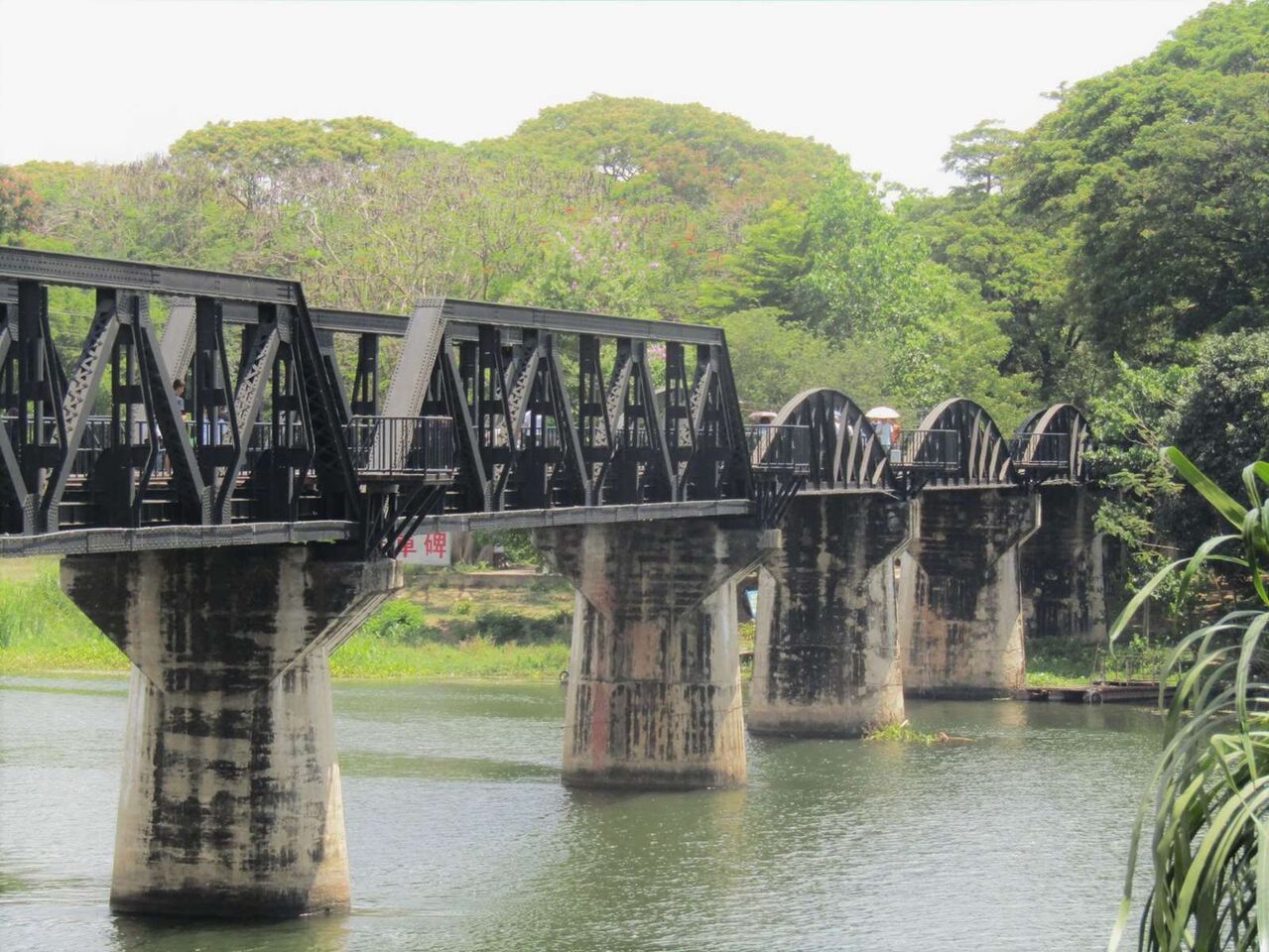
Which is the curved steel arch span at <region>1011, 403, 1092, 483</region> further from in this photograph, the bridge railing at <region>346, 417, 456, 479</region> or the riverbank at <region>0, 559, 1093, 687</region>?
the bridge railing at <region>346, 417, 456, 479</region>

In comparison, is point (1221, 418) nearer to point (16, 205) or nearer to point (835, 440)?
point (835, 440)

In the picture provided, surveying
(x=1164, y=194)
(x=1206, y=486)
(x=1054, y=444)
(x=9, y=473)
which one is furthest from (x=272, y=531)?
(x=1054, y=444)

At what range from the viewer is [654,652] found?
5116 cm

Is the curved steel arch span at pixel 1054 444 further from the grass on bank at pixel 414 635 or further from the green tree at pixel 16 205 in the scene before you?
the green tree at pixel 16 205

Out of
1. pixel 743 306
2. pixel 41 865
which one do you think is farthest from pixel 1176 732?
pixel 743 306

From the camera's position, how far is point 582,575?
169 feet

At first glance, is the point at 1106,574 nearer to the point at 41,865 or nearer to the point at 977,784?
the point at 977,784

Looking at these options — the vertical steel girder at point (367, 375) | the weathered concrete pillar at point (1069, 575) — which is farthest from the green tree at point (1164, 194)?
the vertical steel girder at point (367, 375)

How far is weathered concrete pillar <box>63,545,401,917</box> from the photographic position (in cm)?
3391

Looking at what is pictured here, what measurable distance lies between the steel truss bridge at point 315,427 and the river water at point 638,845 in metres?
6.63

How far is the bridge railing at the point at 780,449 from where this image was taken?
5356 cm

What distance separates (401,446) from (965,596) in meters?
43.6

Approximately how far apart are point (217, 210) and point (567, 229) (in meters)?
22.9

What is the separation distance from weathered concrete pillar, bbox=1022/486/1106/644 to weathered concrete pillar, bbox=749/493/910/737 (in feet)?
68.7
